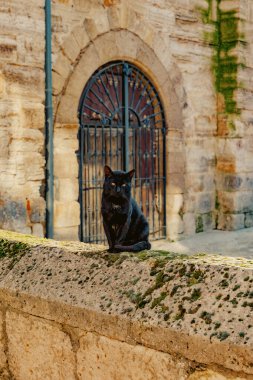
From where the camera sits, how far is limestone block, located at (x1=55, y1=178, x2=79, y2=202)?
6.68 m

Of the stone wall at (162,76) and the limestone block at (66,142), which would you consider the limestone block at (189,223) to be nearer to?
the stone wall at (162,76)

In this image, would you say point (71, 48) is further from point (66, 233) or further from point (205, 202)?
point (205, 202)

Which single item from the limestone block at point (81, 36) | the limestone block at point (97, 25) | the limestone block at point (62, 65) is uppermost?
the limestone block at point (97, 25)

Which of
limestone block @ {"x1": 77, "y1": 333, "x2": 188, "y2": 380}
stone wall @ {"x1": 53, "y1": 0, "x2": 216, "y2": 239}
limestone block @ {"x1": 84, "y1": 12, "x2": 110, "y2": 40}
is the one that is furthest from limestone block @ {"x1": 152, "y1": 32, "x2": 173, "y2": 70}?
limestone block @ {"x1": 77, "y1": 333, "x2": 188, "y2": 380}

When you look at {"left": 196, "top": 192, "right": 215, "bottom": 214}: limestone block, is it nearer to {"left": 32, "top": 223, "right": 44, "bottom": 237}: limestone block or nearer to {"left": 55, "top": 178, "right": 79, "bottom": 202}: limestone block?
{"left": 55, "top": 178, "right": 79, "bottom": 202}: limestone block

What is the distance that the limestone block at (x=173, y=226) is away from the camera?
327 inches

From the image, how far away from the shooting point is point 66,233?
22.1ft

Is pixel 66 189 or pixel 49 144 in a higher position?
pixel 49 144

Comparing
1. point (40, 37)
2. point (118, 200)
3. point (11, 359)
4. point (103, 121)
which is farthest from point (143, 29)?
point (11, 359)

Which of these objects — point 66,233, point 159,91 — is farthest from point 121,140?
point 66,233

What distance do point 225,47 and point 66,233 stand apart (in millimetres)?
4259

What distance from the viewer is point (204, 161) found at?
29.1ft

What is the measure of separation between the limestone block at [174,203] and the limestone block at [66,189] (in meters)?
1.89

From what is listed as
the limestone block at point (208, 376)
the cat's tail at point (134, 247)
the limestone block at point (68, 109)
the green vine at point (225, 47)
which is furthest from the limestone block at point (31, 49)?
the limestone block at point (208, 376)
